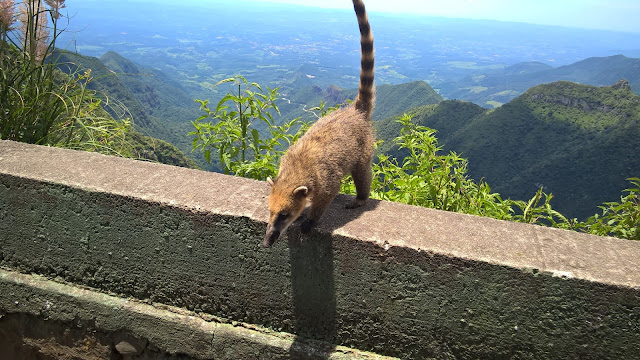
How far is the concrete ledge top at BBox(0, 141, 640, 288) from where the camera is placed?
77.8 inches

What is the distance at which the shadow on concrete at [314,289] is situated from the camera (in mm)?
2168

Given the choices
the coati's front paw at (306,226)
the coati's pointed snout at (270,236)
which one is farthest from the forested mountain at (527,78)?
the coati's pointed snout at (270,236)

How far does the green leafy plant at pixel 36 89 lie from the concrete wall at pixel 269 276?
862 mm

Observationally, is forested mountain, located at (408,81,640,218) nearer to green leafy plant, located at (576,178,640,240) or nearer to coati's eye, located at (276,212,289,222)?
green leafy plant, located at (576,178,640,240)

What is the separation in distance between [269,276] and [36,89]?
8.71ft

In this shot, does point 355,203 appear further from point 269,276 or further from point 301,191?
point 269,276

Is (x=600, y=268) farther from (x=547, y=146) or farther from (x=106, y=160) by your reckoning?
(x=547, y=146)

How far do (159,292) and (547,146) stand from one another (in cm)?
3379

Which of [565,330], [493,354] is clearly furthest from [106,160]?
[565,330]

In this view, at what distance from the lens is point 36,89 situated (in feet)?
11.4

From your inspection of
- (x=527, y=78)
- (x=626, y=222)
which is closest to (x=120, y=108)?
(x=626, y=222)

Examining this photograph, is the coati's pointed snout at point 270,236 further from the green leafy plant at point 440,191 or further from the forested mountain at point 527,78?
the forested mountain at point 527,78

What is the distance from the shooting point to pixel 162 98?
38.3m

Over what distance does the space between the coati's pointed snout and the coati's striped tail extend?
1.42m
